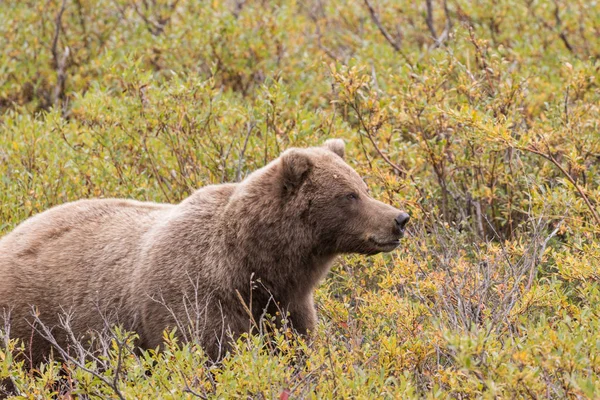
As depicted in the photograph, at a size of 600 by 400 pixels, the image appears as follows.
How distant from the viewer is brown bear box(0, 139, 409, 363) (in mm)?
5547

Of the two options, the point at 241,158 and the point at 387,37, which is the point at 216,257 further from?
the point at 387,37

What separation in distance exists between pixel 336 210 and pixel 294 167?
380 mm

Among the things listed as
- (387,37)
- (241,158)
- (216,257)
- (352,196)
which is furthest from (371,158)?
(387,37)

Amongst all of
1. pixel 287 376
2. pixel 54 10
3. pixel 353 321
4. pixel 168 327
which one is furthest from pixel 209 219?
pixel 54 10

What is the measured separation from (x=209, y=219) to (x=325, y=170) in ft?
2.53

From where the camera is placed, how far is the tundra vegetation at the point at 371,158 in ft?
14.3

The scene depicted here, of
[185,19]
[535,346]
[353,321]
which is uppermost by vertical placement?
[185,19]

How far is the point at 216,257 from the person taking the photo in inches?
221

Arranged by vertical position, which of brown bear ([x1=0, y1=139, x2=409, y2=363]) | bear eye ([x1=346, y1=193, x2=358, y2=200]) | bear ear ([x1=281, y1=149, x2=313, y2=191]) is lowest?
brown bear ([x1=0, y1=139, x2=409, y2=363])

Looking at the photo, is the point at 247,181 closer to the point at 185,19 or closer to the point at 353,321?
the point at 353,321

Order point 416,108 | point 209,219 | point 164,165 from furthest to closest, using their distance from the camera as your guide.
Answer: point 164,165, point 416,108, point 209,219

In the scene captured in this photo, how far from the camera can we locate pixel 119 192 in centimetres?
777

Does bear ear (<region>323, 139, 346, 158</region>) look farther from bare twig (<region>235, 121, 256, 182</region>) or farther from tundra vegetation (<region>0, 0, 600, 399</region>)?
bare twig (<region>235, 121, 256, 182</region>)

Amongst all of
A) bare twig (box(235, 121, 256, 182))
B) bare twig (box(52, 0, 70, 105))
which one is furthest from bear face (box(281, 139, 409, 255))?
bare twig (box(52, 0, 70, 105))
